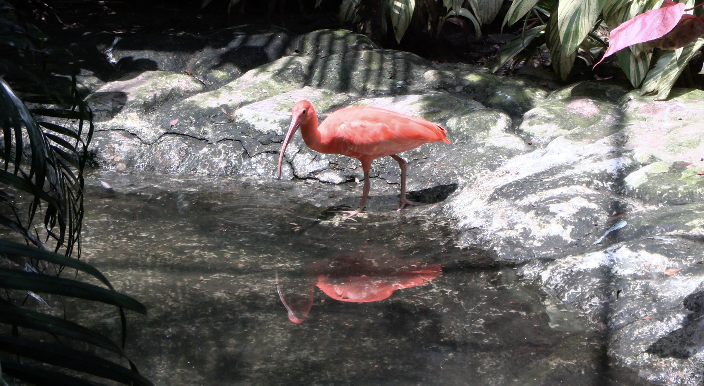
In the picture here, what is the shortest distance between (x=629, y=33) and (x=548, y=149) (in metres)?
3.11

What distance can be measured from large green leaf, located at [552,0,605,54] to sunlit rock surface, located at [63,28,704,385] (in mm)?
515

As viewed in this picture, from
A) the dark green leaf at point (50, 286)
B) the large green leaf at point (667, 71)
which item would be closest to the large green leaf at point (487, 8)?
the large green leaf at point (667, 71)

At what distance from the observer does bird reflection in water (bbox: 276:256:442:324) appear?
114 inches

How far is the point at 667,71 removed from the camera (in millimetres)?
4852

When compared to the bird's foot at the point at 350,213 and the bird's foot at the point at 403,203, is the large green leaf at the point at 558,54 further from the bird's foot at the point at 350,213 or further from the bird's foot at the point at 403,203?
the bird's foot at the point at 350,213

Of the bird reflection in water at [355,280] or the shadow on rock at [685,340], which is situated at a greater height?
the shadow on rock at [685,340]

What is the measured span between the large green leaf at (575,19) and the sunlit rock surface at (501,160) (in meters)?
0.52

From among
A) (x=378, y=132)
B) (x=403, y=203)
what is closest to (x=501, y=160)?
(x=403, y=203)

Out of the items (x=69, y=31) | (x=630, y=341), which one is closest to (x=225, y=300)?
(x=630, y=341)

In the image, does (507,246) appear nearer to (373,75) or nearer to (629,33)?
(629,33)

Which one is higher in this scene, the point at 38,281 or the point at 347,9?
the point at 347,9

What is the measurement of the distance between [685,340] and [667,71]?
Answer: 323 cm

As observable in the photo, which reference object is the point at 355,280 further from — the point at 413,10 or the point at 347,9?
the point at 347,9

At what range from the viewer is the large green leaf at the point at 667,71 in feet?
15.6
